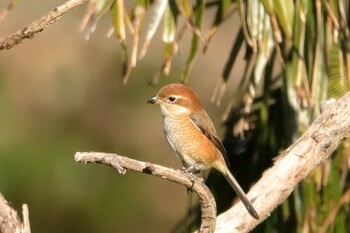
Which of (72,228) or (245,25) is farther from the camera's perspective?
(72,228)

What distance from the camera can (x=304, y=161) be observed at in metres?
4.09

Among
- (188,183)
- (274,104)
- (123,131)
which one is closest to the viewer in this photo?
(188,183)

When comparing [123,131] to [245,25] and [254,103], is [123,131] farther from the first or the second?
[245,25]

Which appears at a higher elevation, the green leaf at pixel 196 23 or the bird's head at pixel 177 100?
the green leaf at pixel 196 23

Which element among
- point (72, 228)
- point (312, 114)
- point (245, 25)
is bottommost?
point (72, 228)

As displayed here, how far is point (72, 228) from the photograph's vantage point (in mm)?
8180

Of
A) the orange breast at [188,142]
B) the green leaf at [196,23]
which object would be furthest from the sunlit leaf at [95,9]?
the orange breast at [188,142]

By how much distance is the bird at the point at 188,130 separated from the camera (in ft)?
14.7

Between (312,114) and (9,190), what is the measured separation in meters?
3.83

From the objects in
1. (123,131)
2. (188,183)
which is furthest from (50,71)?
(188,183)

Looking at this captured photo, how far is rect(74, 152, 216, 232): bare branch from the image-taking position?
329 cm

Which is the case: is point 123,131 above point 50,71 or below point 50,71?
below

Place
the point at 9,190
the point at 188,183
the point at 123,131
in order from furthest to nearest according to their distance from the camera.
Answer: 1. the point at 123,131
2. the point at 9,190
3. the point at 188,183

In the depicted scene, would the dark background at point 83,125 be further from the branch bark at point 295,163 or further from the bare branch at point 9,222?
the bare branch at point 9,222
